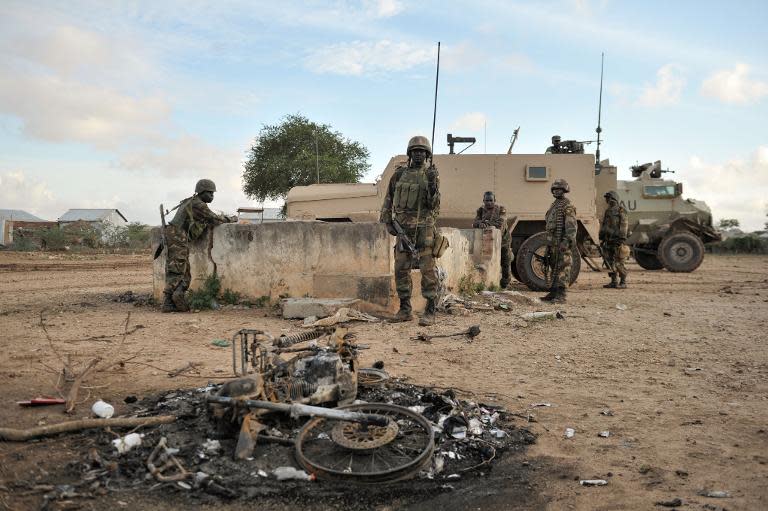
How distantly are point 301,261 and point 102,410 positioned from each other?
3.99 metres

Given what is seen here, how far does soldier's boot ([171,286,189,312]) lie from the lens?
7.11 m

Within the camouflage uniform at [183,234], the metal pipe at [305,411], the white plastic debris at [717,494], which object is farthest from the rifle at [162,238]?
the white plastic debris at [717,494]

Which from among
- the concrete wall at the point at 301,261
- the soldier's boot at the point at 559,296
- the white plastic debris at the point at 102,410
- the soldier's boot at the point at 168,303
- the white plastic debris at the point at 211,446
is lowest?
the white plastic debris at the point at 211,446

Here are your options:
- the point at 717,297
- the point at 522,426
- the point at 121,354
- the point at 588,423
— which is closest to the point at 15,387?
the point at 121,354

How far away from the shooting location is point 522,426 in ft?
10.9

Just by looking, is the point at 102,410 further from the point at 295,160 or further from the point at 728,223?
the point at 728,223

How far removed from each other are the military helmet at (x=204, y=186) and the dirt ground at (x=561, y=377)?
1.54 metres

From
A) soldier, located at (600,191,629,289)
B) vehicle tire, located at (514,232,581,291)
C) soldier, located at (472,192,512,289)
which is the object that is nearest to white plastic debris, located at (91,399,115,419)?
soldier, located at (472,192,512,289)

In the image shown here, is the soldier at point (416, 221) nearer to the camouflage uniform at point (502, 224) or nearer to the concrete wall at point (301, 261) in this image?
the concrete wall at point (301, 261)

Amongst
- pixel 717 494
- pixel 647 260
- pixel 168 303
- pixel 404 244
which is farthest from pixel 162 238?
pixel 647 260

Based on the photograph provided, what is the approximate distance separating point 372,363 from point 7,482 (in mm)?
2674

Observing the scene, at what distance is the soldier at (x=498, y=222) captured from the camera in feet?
33.0

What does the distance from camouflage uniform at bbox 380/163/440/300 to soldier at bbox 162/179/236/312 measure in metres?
2.35

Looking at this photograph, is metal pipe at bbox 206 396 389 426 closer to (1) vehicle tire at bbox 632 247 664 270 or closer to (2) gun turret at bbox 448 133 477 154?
(2) gun turret at bbox 448 133 477 154
